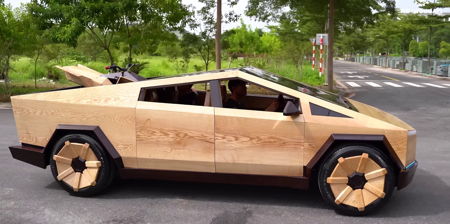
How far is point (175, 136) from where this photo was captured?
464 centimetres

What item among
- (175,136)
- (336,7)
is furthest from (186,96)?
(336,7)

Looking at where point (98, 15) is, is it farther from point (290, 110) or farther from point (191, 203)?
point (290, 110)

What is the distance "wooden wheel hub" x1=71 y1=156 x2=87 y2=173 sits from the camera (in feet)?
15.9

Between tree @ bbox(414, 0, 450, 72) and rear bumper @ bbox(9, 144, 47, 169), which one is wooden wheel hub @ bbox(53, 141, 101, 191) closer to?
rear bumper @ bbox(9, 144, 47, 169)

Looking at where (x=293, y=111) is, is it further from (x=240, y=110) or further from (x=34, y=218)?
(x=34, y=218)

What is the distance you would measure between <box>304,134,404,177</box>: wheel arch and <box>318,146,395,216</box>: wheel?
6cm

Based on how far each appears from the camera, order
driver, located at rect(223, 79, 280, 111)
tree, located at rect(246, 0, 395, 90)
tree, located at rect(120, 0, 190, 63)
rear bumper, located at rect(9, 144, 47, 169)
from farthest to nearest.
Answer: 1. tree, located at rect(246, 0, 395, 90)
2. tree, located at rect(120, 0, 190, 63)
3. rear bumper, located at rect(9, 144, 47, 169)
4. driver, located at rect(223, 79, 280, 111)

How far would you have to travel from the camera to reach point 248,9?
20156mm

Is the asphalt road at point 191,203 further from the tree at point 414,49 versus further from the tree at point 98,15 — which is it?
the tree at point 414,49

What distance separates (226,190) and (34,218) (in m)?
2.05

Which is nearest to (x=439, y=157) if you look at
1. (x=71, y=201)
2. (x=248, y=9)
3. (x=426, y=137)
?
(x=426, y=137)

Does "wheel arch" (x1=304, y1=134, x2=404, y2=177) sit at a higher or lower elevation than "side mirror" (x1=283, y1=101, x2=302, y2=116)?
lower

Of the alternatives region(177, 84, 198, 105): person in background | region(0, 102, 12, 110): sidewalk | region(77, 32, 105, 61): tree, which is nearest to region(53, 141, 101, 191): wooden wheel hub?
region(177, 84, 198, 105): person in background

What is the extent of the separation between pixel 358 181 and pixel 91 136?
110 inches
